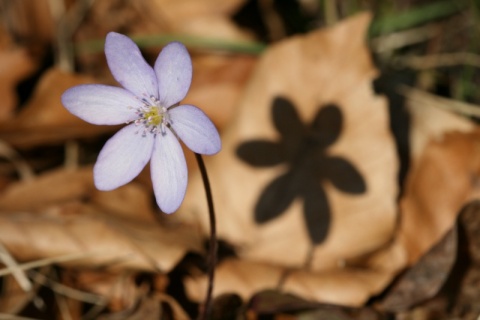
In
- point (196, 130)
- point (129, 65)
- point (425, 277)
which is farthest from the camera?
point (425, 277)

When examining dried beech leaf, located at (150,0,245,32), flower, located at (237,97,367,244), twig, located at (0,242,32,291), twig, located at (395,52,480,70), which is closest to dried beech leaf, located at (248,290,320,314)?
flower, located at (237,97,367,244)

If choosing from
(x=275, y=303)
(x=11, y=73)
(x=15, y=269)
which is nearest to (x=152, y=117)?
(x=275, y=303)

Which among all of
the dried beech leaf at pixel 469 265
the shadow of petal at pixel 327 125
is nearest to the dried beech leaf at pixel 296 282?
the dried beech leaf at pixel 469 265

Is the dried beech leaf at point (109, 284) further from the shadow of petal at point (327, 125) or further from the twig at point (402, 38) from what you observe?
the twig at point (402, 38)

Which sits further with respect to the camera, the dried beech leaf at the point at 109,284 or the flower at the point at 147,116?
the dried beech leaf at the point at 109,284

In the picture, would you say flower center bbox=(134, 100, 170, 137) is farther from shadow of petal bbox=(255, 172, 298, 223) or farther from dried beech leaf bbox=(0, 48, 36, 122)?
dried beech leaf bbox=(0, 48, 36, 122)

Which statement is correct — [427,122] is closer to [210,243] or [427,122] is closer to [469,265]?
[469,265]
